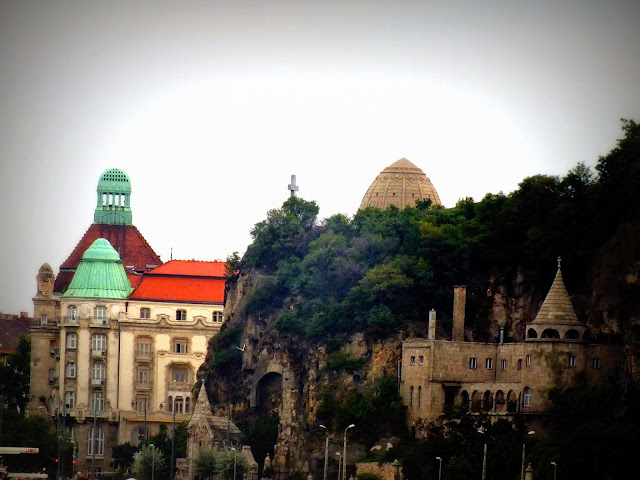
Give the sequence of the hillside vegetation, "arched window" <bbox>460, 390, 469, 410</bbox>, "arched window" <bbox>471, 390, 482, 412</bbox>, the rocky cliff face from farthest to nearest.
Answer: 1. the hillside vegetation
2. "arched window" <bbox>460, 390, 469, 410</bbox>
3. "arched window" <bbox>471, 390, 482, 412</bbox>
4. the rocky cliff face

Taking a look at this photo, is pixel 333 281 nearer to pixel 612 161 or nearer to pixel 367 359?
pixel 367 359

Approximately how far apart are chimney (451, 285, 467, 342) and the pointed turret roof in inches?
430

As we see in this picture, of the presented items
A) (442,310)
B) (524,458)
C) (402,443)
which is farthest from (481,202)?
(524,458)

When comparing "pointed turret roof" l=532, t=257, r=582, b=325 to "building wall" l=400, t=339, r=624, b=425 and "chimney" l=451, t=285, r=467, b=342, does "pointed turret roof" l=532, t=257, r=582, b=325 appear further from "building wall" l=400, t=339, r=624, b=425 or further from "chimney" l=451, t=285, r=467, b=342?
"chimney" l=451, t=285, r=467, b=342

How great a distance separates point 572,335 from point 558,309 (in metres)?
1.94

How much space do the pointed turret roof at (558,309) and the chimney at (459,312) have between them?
10.9 meters

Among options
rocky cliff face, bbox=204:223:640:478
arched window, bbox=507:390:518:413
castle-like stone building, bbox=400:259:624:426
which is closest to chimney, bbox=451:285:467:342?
castle-like stone building, bbox=400:259:624:426

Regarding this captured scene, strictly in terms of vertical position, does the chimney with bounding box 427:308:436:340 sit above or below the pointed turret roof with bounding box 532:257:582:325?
below

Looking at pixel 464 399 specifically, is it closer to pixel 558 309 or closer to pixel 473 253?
pixel 558 309

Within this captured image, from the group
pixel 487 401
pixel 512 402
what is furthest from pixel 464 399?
pixel 512 402

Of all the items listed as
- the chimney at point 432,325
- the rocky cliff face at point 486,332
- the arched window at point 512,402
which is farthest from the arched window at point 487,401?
the rocky cliff face at point 486,332

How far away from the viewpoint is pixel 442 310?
189 m

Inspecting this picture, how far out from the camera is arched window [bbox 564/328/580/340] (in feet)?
559

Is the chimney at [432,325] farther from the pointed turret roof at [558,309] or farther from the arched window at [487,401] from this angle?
the pointed turret roof at [558,309]
